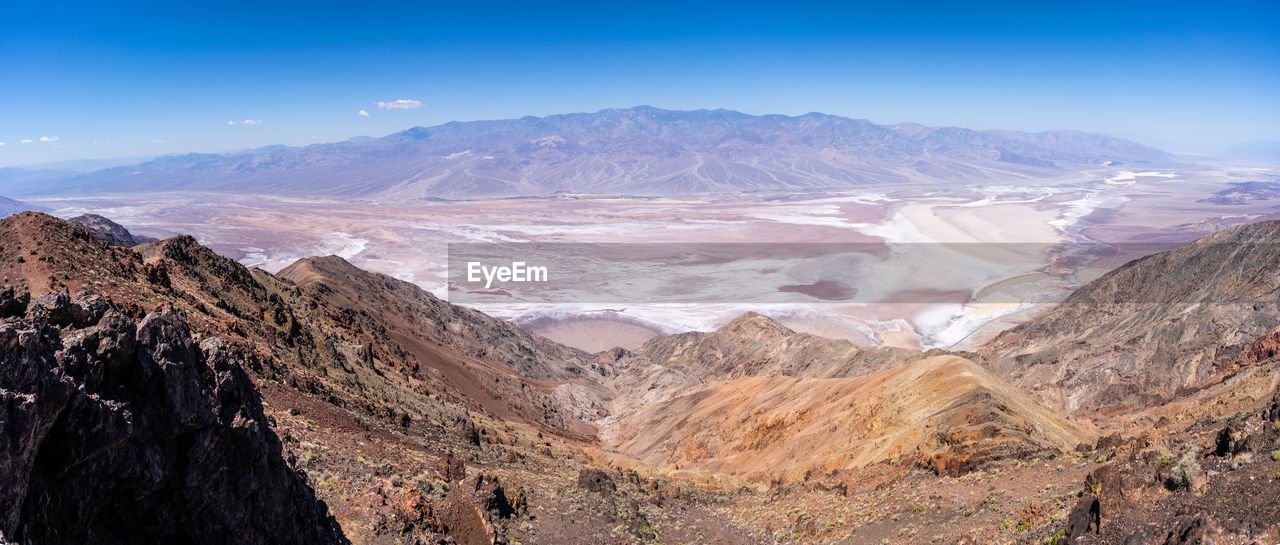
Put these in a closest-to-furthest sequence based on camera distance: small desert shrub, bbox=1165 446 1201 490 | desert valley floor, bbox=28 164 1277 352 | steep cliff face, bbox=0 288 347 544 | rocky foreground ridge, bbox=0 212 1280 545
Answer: steep cliff face, bbox=0 288 347 544 → rocky foreground ridge, bbox=0 212 1280 545 → small desert shrub, bbox=1165 446 1201 490 → desert valley floor, bbox=28 164 1277 352

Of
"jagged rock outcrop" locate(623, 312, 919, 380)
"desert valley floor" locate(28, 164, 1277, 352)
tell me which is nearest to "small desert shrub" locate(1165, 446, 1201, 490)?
"jagged rock outcrop" locate(623, 312, 919, 380)

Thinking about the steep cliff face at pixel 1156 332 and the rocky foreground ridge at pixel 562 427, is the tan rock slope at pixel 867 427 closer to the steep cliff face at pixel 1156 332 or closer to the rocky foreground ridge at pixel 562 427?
the rocky foreground ridge at pixel 562 427

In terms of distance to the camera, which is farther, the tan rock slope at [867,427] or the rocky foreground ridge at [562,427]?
the tan rock slope at [867,427]

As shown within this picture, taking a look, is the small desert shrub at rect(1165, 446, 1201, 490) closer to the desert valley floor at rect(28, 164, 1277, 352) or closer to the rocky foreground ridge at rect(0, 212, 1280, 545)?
the rocky foreground ridge at rect(0, 212, 1280, 545)

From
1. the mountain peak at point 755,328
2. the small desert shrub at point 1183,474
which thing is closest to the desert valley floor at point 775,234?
the mountain peak at point 755,328

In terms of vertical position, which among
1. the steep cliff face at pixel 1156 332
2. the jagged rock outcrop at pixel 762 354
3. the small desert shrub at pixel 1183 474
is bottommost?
the jagged rock outcrop at pixel 762 354

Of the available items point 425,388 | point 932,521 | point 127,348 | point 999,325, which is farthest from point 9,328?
point 999,325

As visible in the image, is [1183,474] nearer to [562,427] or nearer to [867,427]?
[867,427]

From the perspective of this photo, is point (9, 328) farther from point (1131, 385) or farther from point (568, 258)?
point (568, 258)
